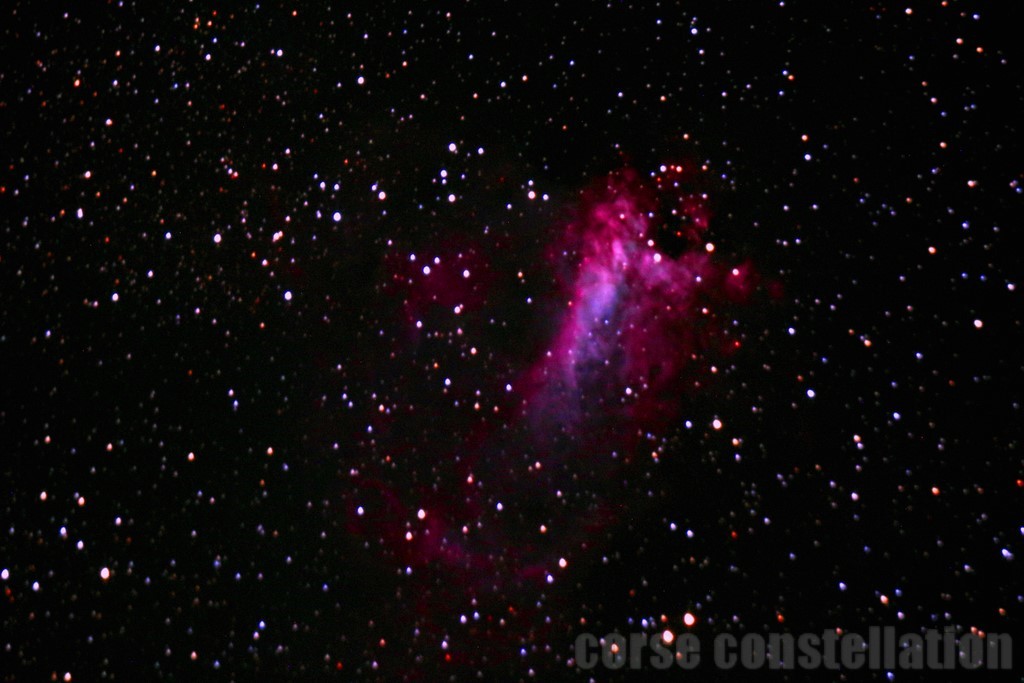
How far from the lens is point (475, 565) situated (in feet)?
0.88

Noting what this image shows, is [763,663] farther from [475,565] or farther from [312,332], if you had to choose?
[312,332]

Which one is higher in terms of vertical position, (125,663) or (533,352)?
(533,352)

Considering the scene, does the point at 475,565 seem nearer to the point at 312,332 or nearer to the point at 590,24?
the point at 312,332

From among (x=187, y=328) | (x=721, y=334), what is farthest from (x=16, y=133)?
(x=721, y=334)

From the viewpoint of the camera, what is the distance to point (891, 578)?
0.81ft

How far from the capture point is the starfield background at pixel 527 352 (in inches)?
10.0

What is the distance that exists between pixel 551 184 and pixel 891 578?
22 centimetres

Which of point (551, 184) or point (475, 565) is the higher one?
point (551, 184)

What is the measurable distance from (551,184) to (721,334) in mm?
Answer: 105

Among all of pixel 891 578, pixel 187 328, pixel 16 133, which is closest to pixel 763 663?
pixel 891 578

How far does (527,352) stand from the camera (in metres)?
0.28

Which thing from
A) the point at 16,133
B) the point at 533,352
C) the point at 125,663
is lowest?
the point at 125,663

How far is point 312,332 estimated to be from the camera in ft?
0.93

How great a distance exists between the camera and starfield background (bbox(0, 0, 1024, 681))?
0.84 ft
